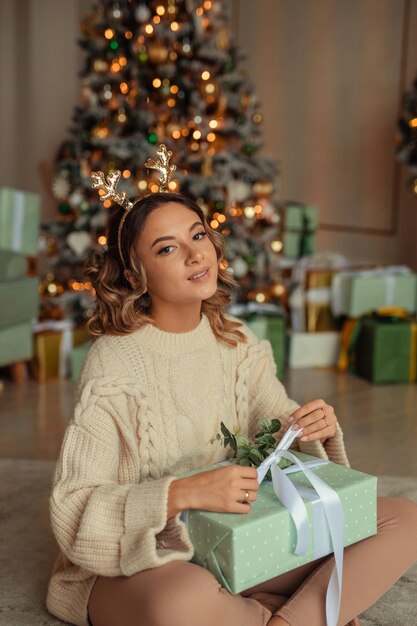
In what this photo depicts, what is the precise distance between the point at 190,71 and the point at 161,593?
11.3 ft

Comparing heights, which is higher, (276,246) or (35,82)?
(35,82)

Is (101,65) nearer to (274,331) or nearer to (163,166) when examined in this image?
(274,331)

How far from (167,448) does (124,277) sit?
401 millimetres

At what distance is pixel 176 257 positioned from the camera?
1.78m

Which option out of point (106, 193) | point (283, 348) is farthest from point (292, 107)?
point (106, 193)

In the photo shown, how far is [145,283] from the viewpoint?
1810 mm

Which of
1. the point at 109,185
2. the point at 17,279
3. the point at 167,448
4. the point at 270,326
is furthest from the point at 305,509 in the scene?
the point at 17,279

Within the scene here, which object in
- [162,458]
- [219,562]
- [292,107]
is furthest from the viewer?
[292,107]

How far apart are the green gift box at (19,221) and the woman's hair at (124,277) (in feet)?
8.91

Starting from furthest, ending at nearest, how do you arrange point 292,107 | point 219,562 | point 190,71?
point 292,107 → point 190,71 → point 219,562

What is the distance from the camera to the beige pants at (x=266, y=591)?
150 cm

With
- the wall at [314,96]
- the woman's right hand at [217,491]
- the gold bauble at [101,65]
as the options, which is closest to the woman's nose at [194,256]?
the woman's right hand at [217,491]

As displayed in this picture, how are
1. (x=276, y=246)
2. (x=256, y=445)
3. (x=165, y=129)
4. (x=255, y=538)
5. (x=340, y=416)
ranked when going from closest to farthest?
(x=255, y=538), (x=256, y=445), (x=340, y=416), (x=165, y=129), (x=276, y=246)

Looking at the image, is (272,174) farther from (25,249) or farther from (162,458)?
(162,458)
